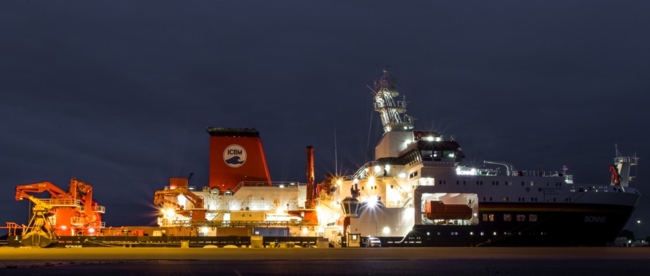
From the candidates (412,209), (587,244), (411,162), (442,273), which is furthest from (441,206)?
(442,273)

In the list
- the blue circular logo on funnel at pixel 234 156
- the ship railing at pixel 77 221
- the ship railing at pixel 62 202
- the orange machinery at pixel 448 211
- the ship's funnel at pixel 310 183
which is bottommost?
the ship railing at pixel 77 221

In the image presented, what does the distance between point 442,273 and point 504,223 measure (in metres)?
33.4

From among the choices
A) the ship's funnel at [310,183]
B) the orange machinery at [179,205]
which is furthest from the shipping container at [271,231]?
the orange machinery at [179,205]

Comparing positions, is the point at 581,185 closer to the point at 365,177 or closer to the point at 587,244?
the point at 587,244

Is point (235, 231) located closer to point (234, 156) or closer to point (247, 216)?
point (247, 216)

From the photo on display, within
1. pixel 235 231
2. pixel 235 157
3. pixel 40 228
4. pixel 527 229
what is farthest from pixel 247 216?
pixel 527 229

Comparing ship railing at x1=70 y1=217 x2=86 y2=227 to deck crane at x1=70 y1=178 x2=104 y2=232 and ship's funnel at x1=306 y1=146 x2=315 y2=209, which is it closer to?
deck crane at x1=70 y1=178 x2=104 y2=232

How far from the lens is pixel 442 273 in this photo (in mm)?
20281

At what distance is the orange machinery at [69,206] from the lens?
54.8m

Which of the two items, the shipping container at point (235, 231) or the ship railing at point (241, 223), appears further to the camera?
the shipping container at point (235, 231)

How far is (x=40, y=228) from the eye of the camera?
50250 millimetres

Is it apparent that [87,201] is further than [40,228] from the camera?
Yes

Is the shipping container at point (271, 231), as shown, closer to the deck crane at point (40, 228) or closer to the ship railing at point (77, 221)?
the ship railing at point (77, 221)

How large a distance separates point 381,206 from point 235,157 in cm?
1599
